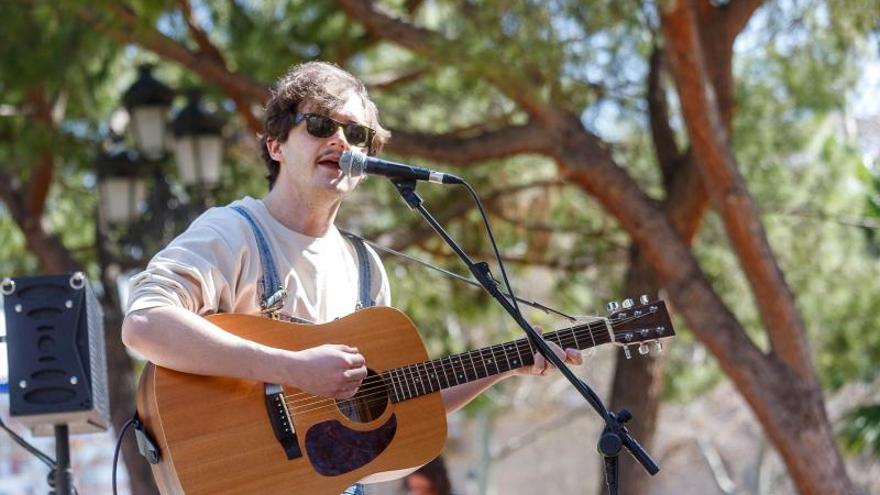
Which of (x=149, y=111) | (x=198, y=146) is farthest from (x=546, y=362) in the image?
(x=149, y=111)

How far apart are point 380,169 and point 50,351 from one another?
127 centimetres

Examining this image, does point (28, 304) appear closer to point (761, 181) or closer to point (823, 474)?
point (823, 474)

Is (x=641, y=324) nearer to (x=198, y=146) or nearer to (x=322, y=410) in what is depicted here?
(x=322, y=410)

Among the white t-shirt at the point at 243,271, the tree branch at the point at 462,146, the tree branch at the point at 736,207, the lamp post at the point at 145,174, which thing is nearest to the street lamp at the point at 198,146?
the lamp post at the point at 145,174

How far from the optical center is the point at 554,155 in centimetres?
832

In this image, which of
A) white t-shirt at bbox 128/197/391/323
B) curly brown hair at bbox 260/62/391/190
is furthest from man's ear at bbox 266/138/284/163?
white t-shirt at bbox 128/197/391/323

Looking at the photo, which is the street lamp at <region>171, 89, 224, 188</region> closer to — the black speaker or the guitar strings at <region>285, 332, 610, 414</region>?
the black speaker

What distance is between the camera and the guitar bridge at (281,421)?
3537 millimetres

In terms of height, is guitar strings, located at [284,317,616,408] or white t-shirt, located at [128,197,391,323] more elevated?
white t-shirt, located at [128,197,391,323]

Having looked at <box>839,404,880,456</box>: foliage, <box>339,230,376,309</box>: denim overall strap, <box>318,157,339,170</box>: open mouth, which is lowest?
<box>339,230,376,309</box>: denim overall strap

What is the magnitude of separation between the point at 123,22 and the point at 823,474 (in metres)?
4.79

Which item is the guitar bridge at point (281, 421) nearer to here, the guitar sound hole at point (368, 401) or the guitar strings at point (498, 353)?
the guitar sound hole at point (368, 401)

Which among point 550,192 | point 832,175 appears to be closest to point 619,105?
point 550,192

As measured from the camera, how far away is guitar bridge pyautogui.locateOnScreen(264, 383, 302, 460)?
354cm
